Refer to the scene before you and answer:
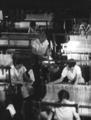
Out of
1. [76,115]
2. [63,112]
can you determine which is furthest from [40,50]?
[76,115]

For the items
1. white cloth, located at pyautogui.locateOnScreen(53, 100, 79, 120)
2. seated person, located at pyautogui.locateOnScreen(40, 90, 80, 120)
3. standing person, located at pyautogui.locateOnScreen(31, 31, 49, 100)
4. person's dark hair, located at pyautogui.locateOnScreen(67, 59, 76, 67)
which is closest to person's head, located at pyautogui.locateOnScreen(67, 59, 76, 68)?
person's dark hair, located at pyautogui.locateOnScreen(67, 59, 76, 67)

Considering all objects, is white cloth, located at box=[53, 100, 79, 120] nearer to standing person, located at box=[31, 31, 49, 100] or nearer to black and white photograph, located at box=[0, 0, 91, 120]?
black and white photograph, located at box=[0, 0, 91, 120]

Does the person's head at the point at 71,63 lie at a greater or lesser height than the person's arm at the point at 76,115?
greater

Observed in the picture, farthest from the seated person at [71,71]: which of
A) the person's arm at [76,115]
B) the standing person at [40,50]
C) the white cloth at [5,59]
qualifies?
the person's arm at [76,115]

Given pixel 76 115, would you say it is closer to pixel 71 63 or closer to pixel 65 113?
pixel 65 113

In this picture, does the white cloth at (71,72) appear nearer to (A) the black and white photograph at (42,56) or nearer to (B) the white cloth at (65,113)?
(A) the black and white photograph at (42,56)

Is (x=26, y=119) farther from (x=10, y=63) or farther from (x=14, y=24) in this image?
(x=14, y=24)

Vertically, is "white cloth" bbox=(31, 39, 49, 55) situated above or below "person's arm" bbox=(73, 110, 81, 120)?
above

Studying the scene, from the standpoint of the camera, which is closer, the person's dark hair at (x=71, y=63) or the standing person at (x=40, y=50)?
the standing person at (x=40, y=50)

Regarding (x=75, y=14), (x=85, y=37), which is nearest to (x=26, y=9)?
(x=75, y=14)

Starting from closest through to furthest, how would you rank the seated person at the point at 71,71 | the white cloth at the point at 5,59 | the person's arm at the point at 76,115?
the person's arm at the point at 76,115
the seated person at the point at 71,71
the white cloth at the point at 5,59

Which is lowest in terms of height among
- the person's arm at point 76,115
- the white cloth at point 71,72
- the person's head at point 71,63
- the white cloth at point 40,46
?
the person's arm at point 76,115

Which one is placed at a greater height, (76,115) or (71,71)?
(71,71)

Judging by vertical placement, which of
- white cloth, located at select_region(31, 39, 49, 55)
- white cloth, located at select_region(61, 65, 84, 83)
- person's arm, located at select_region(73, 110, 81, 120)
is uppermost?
white cloth, located at select_region(31, 39, 49, 55)
